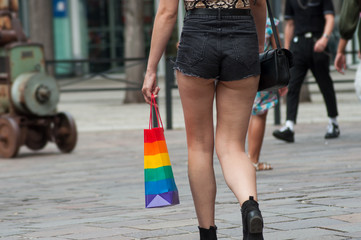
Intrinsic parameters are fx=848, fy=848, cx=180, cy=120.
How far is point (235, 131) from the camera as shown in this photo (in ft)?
13.1

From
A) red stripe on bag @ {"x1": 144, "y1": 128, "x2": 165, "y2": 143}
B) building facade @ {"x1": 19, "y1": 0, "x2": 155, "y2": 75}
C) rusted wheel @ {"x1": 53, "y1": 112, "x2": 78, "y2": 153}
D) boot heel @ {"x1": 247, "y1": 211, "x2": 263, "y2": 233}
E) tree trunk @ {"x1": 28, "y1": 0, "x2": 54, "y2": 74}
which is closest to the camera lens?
boot heel @ {"x1": 247, "y1": 211, "x2": 263, "y2": 233}

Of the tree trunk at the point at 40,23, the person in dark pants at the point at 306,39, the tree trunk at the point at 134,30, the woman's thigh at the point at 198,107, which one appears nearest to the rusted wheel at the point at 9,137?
the person in dark pants at the point at 306,39

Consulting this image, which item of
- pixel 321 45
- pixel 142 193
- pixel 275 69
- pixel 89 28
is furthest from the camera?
pixel 89 28

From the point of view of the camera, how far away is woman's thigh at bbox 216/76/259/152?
3910 millimetres

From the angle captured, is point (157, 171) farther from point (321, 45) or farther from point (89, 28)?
point (89, 28)

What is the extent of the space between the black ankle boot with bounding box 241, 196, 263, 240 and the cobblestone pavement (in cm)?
63

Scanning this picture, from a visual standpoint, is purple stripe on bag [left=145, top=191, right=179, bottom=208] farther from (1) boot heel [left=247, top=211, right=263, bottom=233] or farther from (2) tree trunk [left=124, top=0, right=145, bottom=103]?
(2) tree trunk [left=124, top=0, right=145, bottom=103]

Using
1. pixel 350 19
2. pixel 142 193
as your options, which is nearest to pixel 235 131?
pixel 142 193

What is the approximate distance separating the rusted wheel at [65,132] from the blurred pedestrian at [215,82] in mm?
5942

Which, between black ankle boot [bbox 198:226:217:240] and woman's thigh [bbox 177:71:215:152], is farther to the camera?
black ankle boot [bbox 198:226:217:240]

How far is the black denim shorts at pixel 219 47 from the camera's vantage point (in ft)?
12.5

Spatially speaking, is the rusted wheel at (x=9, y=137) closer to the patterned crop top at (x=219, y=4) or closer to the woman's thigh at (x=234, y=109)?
the woman's thigh at (x=234, y=109)

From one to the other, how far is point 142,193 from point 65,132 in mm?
3567

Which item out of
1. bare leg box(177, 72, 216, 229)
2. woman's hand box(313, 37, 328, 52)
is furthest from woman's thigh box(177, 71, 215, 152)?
woman's hand box(313, 37, 328, 52)
